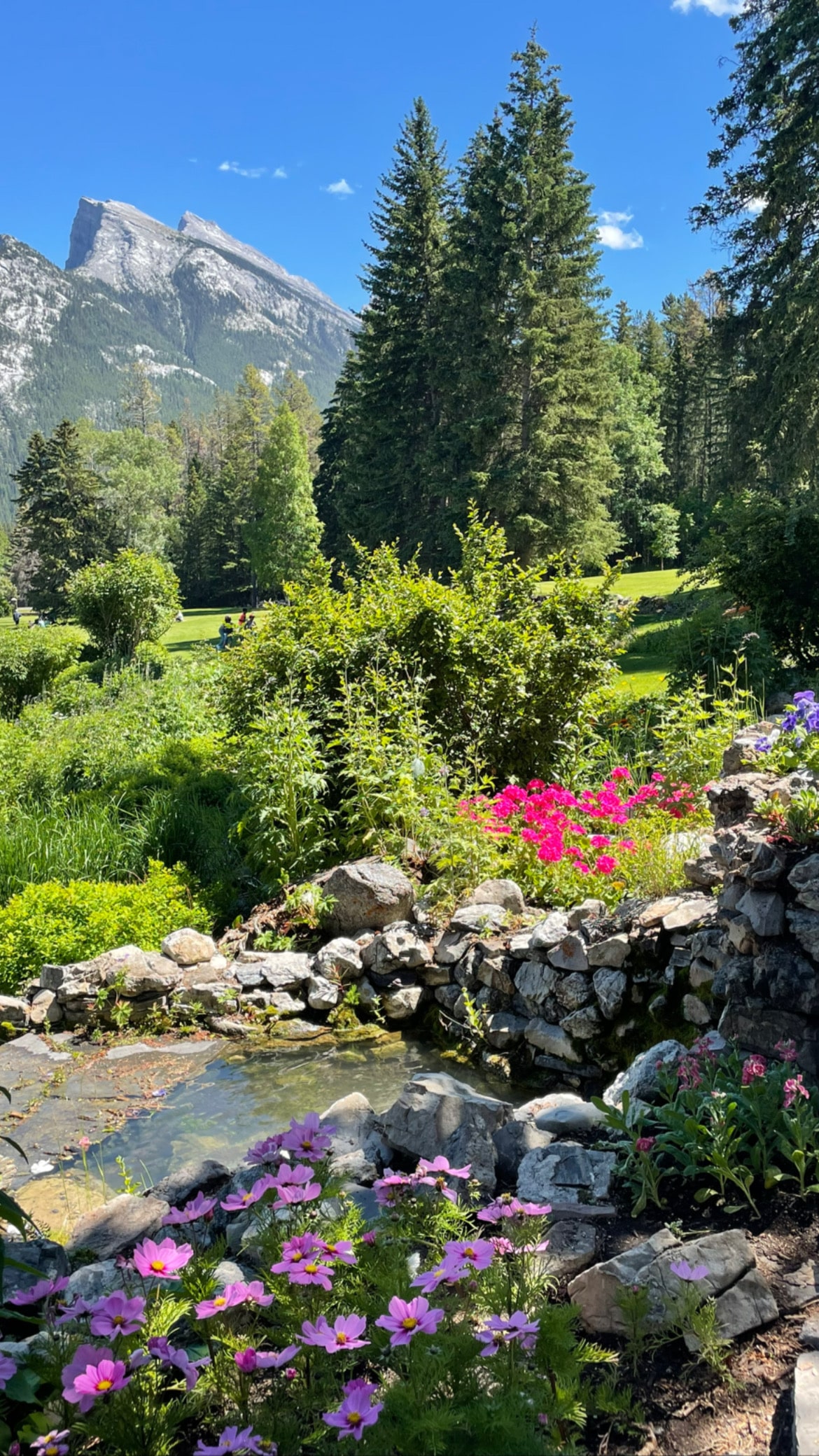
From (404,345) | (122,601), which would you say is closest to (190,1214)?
(122,601)

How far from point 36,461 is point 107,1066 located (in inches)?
1605

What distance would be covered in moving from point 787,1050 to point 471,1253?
130 centimetres

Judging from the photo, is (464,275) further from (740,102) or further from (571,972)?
(571,972)

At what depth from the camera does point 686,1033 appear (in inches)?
148

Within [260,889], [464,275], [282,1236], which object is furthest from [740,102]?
[282,1236]

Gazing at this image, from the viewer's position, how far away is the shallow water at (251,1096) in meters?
3.69

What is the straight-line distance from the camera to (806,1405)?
151cm

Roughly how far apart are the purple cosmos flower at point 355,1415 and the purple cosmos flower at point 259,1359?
0.13m

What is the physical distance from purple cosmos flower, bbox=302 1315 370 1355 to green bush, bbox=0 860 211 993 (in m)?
4.07

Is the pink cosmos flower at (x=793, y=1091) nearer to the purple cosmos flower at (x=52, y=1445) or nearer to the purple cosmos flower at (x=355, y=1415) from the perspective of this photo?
the purple cosmos flower at (x=355, y=1415)

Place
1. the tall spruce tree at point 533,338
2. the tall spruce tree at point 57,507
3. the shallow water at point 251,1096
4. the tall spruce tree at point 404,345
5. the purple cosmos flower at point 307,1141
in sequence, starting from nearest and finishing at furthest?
the purple cosmos flower at point 307,1141 < the shallow water at point 251,1096 < the tall spruce tree at point 533,338 < the tall spruce tree at point 404,345 < the tall spruce tree at point 57,507

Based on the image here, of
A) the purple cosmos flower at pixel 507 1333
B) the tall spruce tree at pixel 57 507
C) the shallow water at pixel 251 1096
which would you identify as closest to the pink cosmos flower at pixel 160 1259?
the purple cosmos flower at pixel 507 1333

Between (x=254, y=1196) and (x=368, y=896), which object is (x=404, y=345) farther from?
(x=254, y=1196)

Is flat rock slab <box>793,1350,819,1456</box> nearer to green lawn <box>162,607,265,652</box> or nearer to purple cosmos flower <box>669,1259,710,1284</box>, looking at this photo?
purple cosmos flower <box>669,1259,710,1284</box>
